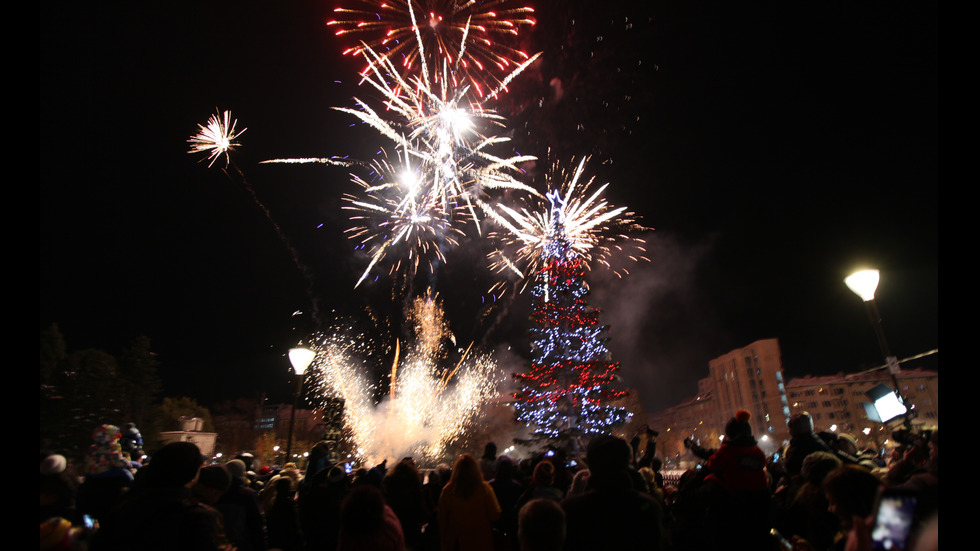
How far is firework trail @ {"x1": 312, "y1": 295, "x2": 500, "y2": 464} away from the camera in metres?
30.9

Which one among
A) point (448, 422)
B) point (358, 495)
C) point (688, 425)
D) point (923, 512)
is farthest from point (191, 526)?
point (688, 425)

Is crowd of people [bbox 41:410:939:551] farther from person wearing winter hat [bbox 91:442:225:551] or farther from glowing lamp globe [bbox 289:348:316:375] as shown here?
glowing lamp globe [bbox 289:348:316:375]

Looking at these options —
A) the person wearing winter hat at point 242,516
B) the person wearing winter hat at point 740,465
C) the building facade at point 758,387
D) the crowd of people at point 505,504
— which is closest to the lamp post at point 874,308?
the crowd of people at point 505,504

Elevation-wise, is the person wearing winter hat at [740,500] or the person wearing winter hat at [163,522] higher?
the person wearing winter hat at [163,522]

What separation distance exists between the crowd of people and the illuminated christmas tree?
56.0 feet

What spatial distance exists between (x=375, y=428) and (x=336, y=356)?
9.18 m

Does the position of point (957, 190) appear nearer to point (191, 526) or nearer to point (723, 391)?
point (191, 526)

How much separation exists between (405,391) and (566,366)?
45.7ft

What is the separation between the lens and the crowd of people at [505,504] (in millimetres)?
2725

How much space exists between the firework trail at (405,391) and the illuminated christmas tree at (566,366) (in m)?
8.36

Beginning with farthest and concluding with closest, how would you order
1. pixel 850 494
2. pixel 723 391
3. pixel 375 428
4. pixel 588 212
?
pixel 723 391 < pixel 375 428 < pixel 588 212 < pixel 850 494

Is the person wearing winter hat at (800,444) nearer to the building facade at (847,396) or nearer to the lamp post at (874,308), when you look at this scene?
the lamp post at (874,308)

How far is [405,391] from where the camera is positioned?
109 feet

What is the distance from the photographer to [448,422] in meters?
44.3
